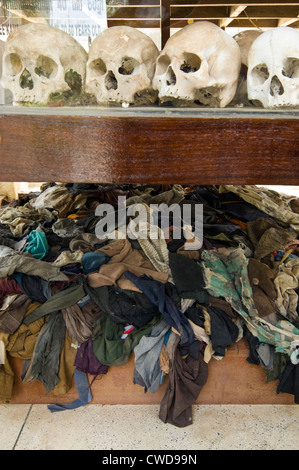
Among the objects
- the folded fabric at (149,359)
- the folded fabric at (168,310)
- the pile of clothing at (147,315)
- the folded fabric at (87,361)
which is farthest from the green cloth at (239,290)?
the folded fabric at (87,361)

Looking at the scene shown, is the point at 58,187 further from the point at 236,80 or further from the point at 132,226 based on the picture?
the point at 236,80

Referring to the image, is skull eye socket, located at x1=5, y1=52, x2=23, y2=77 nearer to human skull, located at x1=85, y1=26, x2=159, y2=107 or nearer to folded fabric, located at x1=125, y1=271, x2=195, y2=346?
human skull, located at x1=85, y1=26, x2=159, y2=107

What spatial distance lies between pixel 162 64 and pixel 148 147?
17.4 inches

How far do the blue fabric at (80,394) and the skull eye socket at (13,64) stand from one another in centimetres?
119

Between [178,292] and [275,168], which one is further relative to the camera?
[178,292]

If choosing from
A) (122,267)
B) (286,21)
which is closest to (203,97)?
(286,21)

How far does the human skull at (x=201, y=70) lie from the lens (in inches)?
38.3

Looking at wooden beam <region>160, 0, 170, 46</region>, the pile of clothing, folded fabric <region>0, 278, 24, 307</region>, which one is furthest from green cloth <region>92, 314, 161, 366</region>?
wooden beam <region>160, 0, 170, 46</region>

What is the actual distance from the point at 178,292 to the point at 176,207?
62cm

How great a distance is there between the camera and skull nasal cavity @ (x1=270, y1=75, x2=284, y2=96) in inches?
36.4

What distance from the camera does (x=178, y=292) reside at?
1611 mm

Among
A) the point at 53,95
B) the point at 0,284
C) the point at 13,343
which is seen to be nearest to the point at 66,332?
the point at 13,343

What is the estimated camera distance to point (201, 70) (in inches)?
39.0

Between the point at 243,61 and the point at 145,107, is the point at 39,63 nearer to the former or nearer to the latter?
the point at 145,107
